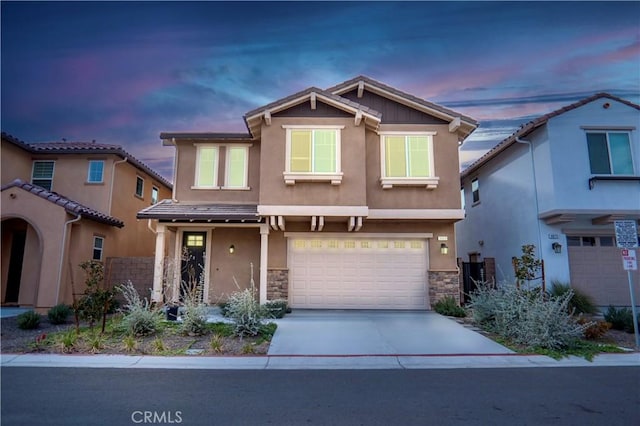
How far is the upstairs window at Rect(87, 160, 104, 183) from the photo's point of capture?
15.7 metres

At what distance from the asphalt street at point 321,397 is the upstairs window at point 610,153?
869 centimetres

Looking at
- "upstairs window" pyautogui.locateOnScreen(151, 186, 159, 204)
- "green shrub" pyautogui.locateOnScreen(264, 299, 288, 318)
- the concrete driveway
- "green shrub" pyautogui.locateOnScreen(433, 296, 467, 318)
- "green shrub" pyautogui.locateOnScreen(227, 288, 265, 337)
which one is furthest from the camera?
"upstairs window" pyautogui.locateOnScreen(151, 186, 159, 204)

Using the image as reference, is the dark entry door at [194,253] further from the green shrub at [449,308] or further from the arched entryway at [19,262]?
the green shrub at [449,308]

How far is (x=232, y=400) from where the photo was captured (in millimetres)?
4977

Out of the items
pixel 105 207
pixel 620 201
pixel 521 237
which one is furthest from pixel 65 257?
pixel 620 201

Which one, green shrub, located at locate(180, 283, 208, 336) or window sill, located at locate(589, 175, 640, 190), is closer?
green shrub, located at locate(180, 283, 208, 336)

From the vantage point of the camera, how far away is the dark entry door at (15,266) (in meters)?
13.5

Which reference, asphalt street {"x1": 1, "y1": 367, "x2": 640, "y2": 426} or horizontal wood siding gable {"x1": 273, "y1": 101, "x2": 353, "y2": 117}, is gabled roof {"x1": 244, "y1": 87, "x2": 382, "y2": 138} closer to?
horizontal wood siding gable {"x1": 273, "y1": 101, "x2": 353, "y2": 117}

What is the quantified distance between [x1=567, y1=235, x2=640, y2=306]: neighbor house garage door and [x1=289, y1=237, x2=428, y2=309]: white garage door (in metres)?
5.33

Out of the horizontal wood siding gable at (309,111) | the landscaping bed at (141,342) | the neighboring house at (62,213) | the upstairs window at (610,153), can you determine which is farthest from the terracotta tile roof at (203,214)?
the upstairs window at (610,153)

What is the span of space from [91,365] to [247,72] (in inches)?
502

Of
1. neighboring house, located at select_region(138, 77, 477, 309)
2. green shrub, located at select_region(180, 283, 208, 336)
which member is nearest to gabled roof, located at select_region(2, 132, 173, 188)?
neighboring house, located at select_region(138, 77, 477, 309)

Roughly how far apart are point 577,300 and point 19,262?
1949cm

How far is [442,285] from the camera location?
12969 millimetres
